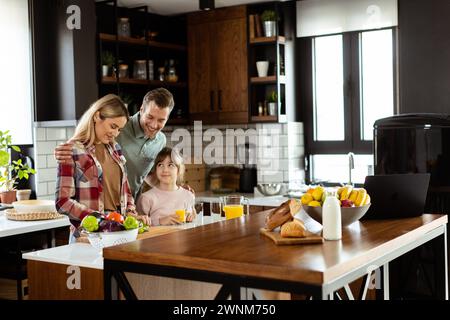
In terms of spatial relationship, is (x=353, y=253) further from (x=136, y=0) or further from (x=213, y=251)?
(x=136, y=0)

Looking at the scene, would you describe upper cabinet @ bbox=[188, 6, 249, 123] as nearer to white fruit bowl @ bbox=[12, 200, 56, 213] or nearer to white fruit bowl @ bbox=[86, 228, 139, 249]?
white fruit bowl @ bbox=[12, 200, 56, 213]

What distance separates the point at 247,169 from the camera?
6047 mm

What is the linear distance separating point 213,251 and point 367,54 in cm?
402

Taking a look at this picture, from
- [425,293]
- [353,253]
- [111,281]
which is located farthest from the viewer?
[425,293]

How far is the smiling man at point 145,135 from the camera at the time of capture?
386 centimetres

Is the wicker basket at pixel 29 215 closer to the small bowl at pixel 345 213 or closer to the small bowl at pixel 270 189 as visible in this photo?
the small bowl at pixel 270 189

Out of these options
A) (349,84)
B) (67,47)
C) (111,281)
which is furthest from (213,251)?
(349,84)

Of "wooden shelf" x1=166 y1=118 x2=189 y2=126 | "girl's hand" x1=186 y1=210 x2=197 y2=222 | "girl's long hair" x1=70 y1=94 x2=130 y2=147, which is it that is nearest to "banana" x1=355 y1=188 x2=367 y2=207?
"girl's hand" x1=186 y1=210 x2=197 y2=222

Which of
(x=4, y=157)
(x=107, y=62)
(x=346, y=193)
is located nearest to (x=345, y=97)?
(x=107, y=62)

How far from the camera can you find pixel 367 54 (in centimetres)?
570

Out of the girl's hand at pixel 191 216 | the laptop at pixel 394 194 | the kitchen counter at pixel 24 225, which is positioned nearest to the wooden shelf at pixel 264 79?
the kitchen counter at pixel 24 225

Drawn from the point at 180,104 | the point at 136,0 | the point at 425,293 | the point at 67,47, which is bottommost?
the point at 425,293

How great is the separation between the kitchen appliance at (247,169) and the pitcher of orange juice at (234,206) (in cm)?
274

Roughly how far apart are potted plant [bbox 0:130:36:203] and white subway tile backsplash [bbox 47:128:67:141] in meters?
0.33
